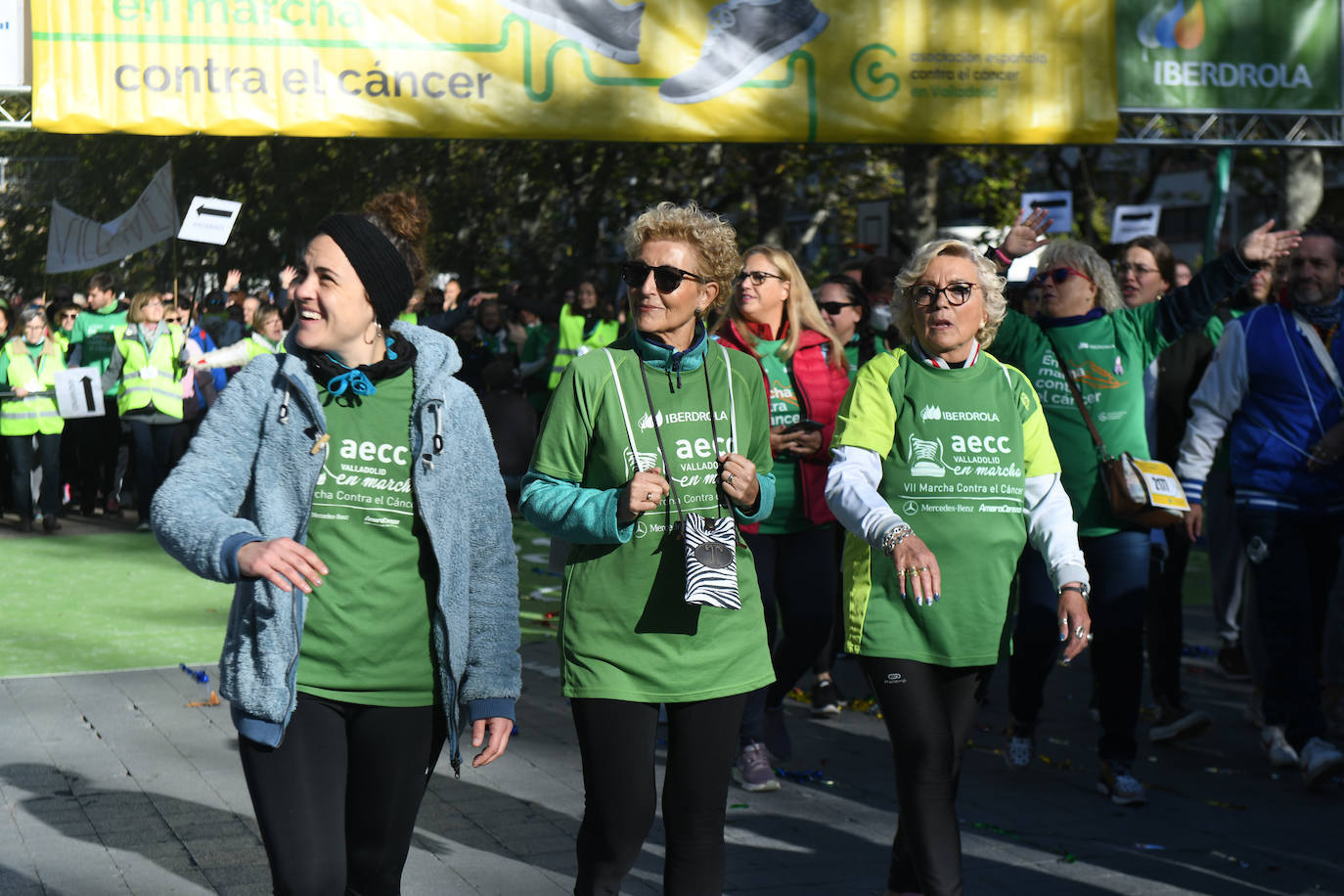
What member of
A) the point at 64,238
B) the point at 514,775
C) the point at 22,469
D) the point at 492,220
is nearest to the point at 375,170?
the point at 492,220

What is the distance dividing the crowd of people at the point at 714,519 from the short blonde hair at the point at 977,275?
0.01 m

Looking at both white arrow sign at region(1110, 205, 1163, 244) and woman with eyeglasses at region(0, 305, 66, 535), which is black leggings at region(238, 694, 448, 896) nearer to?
white arrow sign at region(1110, 205, 1163, 244)

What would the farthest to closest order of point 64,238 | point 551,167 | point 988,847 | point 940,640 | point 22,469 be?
point 551,167 → point 64,238 → point 22,469 → point 988,847 → point 940,640

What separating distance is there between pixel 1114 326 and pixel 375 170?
1051 inches

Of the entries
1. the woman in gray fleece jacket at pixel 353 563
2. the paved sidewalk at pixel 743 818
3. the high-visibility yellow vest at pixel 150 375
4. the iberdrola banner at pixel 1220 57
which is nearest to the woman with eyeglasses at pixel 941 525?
the paved sidewalk at pixel 743 818

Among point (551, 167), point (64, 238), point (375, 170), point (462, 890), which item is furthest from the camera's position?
point (375, 170)

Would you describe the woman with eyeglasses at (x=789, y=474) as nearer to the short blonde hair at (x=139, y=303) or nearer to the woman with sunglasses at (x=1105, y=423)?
the woman with sunglasses at (x=1105, y=423)

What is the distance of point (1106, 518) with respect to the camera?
20.1 feet

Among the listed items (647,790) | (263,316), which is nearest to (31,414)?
(263,316)

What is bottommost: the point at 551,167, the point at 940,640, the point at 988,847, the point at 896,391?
the point at 988,847

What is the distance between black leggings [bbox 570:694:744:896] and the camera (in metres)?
3.75

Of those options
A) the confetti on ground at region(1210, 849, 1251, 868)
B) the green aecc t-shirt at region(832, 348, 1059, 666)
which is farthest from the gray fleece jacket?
the confetti on ground at region(1210, 849, 1251, 868)

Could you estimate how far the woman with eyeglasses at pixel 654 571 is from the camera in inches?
148

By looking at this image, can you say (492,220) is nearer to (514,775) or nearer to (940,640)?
(514,775)
